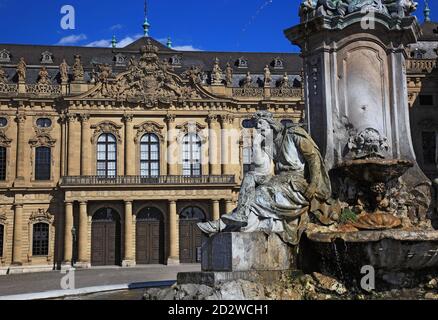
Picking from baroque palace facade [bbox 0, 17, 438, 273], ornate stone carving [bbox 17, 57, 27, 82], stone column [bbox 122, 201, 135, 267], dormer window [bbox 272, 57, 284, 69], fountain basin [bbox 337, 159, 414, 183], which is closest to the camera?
fountain basin [bbox 337, 159, 414, 183]

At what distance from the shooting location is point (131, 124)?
45656 millimetres

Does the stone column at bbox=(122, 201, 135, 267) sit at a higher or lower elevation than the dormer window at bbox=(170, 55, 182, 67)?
lower

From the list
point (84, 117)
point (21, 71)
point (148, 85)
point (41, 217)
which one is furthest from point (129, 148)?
point (21, 71)

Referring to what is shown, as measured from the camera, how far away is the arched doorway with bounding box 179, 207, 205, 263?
43312mm

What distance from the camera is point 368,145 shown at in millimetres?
9812

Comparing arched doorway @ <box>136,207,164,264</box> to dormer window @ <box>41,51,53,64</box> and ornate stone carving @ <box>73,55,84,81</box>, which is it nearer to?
ornate stone carving @ <box>73,55,84,81</box>

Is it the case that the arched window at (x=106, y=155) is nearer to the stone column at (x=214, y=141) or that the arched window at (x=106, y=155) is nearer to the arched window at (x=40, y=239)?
the arched window at (x=40, y=239)

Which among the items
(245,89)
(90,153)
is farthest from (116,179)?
(245,89)

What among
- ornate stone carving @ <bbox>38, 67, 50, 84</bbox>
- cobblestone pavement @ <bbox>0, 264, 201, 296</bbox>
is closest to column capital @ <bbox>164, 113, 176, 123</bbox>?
ornate stone carving @ <bbox>38, 67, 50, 84</bbox>

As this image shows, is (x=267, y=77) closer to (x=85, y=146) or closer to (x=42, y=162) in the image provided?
(x=85, y=146)

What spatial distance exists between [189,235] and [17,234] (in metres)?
12.5

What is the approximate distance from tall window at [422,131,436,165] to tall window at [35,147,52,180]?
27541 millimetres

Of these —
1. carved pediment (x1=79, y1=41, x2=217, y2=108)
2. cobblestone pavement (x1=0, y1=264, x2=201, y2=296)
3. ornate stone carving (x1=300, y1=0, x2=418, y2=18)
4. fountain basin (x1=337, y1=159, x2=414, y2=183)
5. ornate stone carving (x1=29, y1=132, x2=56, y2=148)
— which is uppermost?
carved pediment (x1=79, y1=41, x2=217, y2=108)
